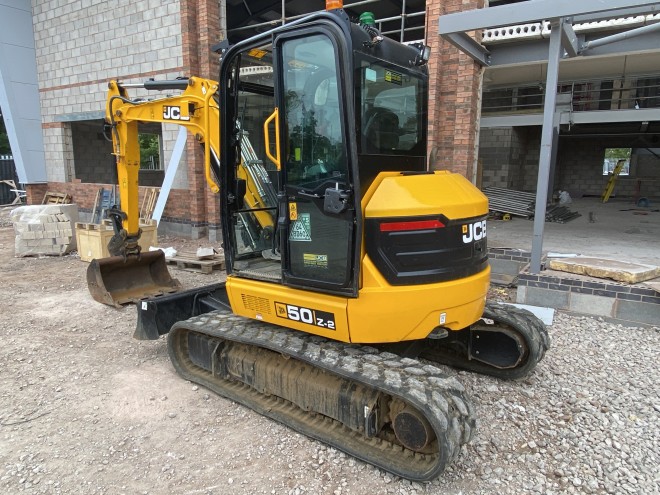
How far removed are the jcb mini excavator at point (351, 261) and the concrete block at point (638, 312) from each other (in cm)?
207

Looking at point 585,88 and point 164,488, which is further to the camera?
point 585,88

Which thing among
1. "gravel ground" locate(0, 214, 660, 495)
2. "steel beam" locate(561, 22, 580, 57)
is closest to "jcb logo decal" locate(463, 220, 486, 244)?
"gravel ground" locate(0, 214, 660, 495)

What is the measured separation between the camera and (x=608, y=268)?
560 centimetres

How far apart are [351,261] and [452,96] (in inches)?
243

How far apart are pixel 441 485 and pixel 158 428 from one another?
2.02 metres

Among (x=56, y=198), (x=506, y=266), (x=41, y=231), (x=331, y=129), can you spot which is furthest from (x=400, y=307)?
(x=56, y=198)

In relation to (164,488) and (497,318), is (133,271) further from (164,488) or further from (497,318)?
(497,318)

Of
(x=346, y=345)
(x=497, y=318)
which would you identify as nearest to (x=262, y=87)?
(x=346, y=345)

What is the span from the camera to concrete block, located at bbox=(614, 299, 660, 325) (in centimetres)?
520

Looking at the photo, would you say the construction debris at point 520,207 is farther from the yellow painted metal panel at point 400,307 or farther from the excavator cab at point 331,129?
the yellow painted metal panel at point 400,307

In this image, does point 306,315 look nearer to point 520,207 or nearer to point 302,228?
point 302,228

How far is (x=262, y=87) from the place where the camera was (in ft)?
13.3

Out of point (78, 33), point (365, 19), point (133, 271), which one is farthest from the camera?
point (78, 33)

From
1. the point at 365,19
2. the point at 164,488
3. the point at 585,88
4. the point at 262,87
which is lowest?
the point at 164,488
